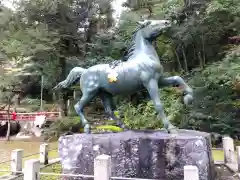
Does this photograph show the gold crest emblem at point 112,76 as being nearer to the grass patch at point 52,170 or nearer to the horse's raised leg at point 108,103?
the horse's raised leg at point 108,103

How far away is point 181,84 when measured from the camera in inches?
254

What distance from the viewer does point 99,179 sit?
4.67m

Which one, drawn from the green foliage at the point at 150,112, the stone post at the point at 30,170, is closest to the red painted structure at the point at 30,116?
the green foliage at the point at 150,112

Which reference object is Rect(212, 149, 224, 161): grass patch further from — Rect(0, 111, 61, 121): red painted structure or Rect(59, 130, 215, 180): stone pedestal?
Rect(0, 111, 61, 121): red painted structure

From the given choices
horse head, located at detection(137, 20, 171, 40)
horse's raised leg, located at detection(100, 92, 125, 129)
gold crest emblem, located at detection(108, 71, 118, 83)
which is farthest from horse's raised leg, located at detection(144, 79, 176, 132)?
horse's raised leg, located at detection(100, 92, 125, 129)

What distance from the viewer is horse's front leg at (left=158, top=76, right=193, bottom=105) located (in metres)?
6.30

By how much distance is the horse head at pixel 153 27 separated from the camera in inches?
262

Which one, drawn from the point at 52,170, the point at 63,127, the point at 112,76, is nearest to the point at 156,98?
the point at 112,76

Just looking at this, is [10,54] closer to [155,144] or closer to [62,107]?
[62,107]

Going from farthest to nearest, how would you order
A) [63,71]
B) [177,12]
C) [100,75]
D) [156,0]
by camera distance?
[63,71] < [156,0] < [177,12] < [100,75]

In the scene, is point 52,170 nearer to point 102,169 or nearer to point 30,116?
point 102,169

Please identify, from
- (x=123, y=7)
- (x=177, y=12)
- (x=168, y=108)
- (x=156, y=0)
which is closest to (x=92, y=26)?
(x=123, y=7)

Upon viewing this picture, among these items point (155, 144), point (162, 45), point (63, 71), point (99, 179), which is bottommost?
point (99, 179)

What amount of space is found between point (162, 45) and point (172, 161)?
1443 centimetres
